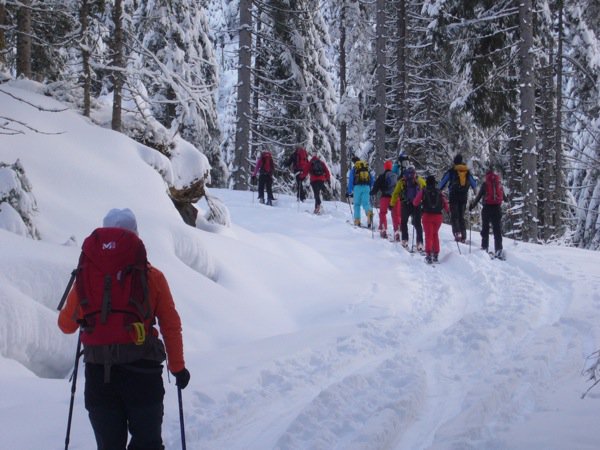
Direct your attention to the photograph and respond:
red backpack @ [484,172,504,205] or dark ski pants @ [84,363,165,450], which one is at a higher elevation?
red backpack @ [484,172,504,205]

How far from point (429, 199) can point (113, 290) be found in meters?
10.4

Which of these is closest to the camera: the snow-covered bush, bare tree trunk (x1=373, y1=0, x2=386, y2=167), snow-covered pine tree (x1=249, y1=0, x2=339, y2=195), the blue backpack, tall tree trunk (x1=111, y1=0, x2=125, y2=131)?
the snow-covered bush

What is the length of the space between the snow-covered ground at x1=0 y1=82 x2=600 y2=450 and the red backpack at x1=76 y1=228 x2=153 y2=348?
1445mm

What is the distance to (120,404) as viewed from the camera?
3.58 metres

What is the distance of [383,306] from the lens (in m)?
9.77

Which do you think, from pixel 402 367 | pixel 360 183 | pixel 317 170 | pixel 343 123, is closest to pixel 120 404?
pixel 402 367

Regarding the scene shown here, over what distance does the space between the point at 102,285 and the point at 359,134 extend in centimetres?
2512

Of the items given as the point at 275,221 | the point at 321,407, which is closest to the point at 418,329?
the point at 321,407

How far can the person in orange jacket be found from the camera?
350 cm

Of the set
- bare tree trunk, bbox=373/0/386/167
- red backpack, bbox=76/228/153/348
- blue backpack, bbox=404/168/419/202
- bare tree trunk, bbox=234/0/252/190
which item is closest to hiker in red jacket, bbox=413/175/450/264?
blue backpack, bbox=404/168/419/202

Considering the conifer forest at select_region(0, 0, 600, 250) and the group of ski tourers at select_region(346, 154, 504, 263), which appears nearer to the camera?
the conifer forest at select_region(0, 0, 600, 250)

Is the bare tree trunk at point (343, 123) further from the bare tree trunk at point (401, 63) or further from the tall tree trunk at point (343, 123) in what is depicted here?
the bare tree trunk at point (401, 63)

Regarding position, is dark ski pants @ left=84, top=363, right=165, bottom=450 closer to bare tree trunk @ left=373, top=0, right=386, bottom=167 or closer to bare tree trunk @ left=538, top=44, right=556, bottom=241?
bare tree trunk @ left=373, top=0, right=386, bottom=167

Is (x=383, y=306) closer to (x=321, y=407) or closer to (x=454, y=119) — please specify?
(x=321, y=407)
